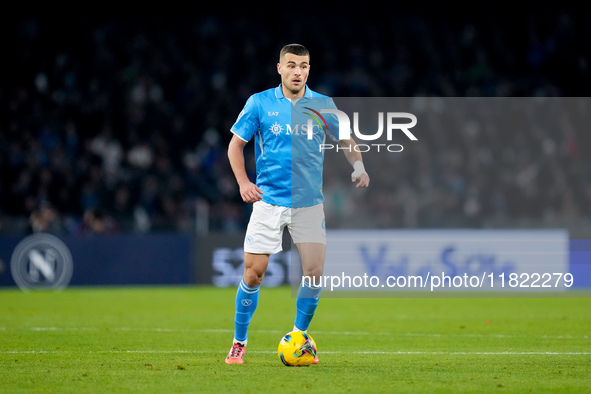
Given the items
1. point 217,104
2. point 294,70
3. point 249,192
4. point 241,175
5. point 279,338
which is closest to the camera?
point 249,192

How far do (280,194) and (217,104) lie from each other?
1512 centimetres

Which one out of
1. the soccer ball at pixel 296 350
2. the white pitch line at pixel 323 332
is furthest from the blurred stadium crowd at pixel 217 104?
the soccer ball at pixel 296 350

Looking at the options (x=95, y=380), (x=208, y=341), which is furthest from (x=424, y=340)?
(x=95, y=380)

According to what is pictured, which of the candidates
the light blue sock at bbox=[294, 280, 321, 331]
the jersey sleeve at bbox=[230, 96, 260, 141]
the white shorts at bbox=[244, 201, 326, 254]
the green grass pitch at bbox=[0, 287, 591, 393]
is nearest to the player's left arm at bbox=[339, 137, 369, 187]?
the white shorts at bbox=[244, 201, 326, 254]

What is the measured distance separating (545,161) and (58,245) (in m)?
10.4

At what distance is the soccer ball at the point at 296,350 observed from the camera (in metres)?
6.46

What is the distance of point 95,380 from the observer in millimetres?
5766

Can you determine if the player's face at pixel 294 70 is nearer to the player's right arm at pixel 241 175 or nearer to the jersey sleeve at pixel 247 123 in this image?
the jersey sleeve at pixel 247 123

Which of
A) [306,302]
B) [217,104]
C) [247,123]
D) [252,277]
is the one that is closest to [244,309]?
[252,277]

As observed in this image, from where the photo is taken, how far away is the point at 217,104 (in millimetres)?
21438

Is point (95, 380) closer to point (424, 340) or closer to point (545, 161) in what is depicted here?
point (424, 340)

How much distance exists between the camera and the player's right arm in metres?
6.38

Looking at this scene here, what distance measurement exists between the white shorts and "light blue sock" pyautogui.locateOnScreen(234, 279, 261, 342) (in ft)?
1.22

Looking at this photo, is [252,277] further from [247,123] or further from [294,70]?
[294,70]
